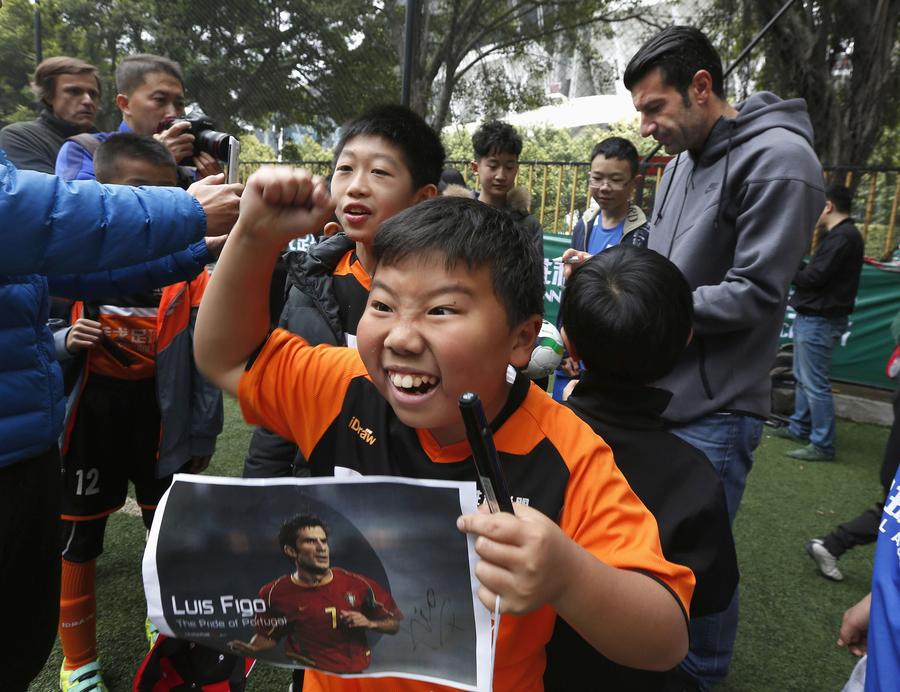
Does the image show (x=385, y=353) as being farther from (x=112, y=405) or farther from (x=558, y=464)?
(x=112, y=405)

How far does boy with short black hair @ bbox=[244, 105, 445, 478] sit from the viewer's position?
166 cm

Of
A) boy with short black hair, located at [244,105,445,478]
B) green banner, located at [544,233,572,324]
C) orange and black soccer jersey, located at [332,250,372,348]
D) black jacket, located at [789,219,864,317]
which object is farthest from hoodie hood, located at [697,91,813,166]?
green banner, located at [544,233,572,324]

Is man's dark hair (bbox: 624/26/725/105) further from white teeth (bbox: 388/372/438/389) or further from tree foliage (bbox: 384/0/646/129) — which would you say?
tree foliage (bbox: 384/0/646/129)

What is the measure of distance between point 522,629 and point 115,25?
7766mm

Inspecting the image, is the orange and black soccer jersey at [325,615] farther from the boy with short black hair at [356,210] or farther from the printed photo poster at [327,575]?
the boy with short black hair at [356,210]

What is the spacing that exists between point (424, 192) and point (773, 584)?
2444 millimetres

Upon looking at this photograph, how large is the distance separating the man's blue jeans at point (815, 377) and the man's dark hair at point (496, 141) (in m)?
2.67

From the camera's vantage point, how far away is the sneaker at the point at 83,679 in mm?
1924

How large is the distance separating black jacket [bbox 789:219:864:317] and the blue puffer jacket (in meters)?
4.53

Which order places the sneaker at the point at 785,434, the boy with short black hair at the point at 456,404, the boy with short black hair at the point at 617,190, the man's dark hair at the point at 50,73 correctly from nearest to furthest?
the boy with short black hair at the point at 456,404 → the man's dark hair at the point at 50,73 → the boy with short black hair at the point at 617,190 → the sneaker at the point at 785,434

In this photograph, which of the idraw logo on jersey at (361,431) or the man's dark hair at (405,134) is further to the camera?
the man's dark hair at (405,134)

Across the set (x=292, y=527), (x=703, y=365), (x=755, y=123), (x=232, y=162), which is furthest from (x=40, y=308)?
(x=755, y=123)

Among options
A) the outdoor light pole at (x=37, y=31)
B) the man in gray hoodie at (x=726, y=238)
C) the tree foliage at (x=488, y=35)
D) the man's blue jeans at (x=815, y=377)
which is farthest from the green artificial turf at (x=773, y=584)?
the outdoor light pole at (x=37, y=31)

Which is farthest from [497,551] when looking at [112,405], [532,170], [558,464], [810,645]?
[532,170]
